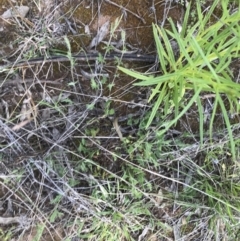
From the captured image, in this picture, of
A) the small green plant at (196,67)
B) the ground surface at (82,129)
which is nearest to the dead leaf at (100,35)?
the ground surface at (82,129)

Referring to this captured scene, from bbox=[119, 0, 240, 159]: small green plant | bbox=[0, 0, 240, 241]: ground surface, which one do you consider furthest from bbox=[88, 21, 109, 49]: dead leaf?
bbox=[119, 0, 240, 159]: small green plant

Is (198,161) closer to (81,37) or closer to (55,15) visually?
(81,37)

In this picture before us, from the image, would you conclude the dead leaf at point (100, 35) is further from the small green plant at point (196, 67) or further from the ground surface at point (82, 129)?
the small green plant at point (196, 67)

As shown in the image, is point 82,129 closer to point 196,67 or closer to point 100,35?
point 100,35

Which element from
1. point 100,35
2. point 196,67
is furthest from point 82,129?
point 196,67

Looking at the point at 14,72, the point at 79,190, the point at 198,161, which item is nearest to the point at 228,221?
the point at 198,161
